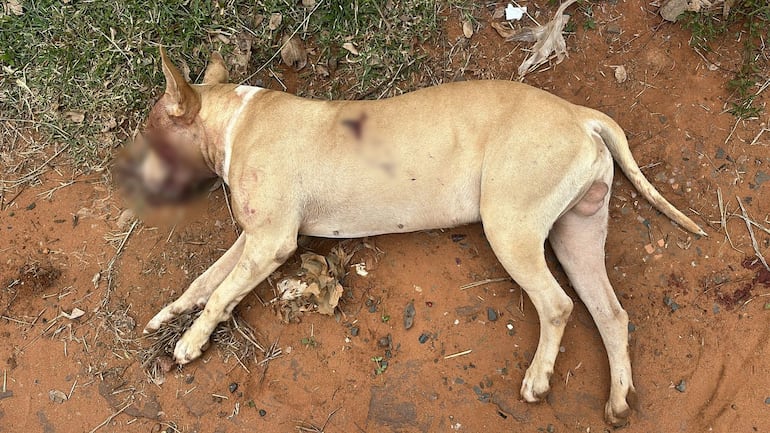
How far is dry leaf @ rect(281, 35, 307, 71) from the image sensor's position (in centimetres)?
408

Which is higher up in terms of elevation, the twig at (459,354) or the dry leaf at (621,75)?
the dry leaf at (621,75)

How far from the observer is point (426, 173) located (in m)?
3.10

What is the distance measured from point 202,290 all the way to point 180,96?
1202mm

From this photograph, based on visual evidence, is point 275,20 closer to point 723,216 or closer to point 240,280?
point 240,280

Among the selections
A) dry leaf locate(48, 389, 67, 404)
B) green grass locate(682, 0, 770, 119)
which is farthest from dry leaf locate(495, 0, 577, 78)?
dry leaf locate(48, 389, 67, 404)

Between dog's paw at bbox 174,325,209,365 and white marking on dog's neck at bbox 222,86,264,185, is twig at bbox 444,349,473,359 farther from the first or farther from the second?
white marking on dog's neck at bbox 222,86,264,185

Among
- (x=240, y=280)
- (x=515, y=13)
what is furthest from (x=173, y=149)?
(x=515, y=13)

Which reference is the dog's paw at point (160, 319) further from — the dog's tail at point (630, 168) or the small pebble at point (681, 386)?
the small pebble at point (681, 386)

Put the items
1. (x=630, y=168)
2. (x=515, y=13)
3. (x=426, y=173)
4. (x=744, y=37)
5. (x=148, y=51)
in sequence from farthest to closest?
(x=148, y=51), (x=515, y=13), (x=744, y=37), (x=630, y=168), (x=426, y=173)

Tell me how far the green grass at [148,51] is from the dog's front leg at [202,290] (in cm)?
119

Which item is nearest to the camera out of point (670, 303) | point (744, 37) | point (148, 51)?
point (670, 303)

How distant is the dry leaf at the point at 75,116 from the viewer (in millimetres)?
4199

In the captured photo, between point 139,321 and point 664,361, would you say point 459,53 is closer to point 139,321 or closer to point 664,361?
point 664,361

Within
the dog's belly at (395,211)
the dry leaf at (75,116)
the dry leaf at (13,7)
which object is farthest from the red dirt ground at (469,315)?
the dry leaf at (13,7)
